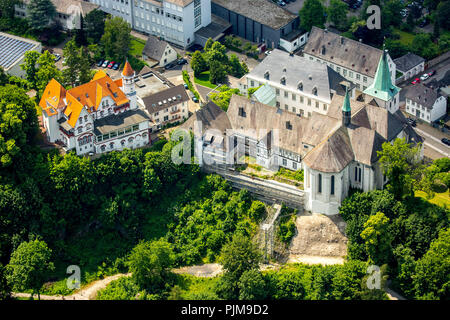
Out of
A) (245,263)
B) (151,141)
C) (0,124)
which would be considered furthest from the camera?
(151,141)


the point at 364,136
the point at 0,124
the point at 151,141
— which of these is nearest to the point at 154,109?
the point at 151,141

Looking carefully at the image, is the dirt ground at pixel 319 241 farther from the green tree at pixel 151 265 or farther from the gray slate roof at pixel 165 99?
the gray slate roof at pixel 165 99

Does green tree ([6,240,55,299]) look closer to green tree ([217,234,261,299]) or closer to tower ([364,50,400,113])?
green tree ([217,234,261,299])

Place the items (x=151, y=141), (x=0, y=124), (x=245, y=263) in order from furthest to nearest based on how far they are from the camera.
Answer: (x=151, y=141) → (x=0, y=124) → (x=245, y=263)

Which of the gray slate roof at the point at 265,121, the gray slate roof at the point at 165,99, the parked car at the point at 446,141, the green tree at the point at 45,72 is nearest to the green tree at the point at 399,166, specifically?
the gray slate roof at the point at 265,121

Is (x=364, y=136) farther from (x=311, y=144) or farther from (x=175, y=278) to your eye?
(x=175, y=278)

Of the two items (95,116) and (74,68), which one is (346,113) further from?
(74,68)

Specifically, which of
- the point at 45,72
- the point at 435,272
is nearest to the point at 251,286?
the point at 435,272

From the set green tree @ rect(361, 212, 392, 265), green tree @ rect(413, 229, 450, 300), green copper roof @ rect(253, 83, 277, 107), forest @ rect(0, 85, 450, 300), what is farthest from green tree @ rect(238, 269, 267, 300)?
green copper roof @ rect(253, 83, 277, 107)
